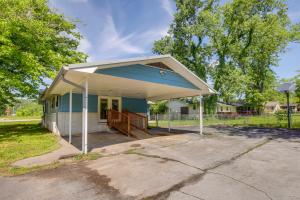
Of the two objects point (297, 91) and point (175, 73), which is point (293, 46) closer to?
point (297, 91)

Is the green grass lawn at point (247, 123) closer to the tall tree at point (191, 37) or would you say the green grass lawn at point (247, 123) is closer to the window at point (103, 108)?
the window at point (103, 108)

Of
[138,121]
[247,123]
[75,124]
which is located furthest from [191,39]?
[75,124]

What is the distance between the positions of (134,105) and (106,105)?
8.01ft

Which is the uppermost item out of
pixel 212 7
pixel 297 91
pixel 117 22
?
pixel 212 7

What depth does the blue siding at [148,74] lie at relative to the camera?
24.4 feet

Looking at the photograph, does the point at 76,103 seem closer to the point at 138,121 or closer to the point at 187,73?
the point at 138,121

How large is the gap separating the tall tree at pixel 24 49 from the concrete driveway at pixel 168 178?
8928 mm

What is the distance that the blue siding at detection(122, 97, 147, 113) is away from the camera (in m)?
14.3

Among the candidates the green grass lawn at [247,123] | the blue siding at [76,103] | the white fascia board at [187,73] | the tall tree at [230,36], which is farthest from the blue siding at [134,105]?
the tall tree at [230,36]

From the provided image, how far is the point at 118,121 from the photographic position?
40.1ft

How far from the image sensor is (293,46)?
29.0 metres

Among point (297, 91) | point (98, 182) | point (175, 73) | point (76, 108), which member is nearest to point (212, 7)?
point (297, 91)

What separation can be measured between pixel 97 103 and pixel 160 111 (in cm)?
2603

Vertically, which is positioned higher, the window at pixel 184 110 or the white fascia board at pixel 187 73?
the white fascia board at pixel 187 73
